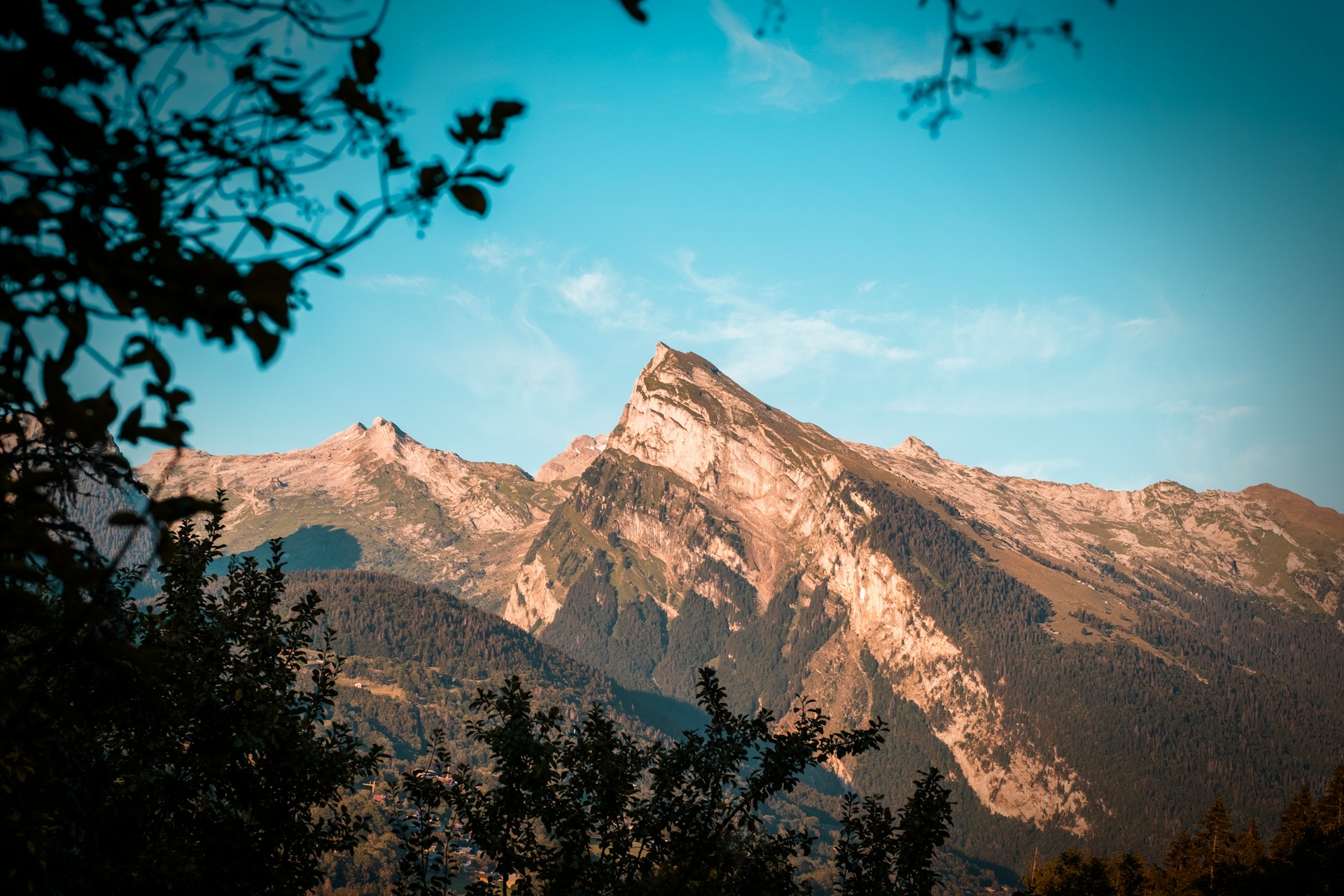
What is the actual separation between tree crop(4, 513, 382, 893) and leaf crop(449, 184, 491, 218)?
27.2 feet

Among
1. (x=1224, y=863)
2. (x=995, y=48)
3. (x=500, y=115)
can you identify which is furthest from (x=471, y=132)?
(x=1224, y=863)

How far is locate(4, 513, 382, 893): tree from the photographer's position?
10492 mm

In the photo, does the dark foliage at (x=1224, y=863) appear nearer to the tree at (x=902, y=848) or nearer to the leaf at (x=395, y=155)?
the tree at (x=902, y=848)

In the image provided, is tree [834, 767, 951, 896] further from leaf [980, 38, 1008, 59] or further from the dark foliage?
the dark foliage

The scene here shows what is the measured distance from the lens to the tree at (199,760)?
34.4 ft

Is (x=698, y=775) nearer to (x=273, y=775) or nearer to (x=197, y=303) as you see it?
(x=273, y=775)

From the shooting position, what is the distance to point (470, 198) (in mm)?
4250

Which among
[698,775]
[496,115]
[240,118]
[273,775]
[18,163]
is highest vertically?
[496,115]

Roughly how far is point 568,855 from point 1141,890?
76281 mm

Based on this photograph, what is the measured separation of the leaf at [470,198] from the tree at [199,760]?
829 cm

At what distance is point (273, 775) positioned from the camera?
14281 millimetres

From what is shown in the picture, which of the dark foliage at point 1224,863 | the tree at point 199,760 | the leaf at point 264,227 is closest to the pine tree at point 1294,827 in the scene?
the dark foliage at point 1224,863

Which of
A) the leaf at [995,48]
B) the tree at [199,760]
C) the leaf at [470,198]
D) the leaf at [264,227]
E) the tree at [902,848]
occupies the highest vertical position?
the leaf at [995,48]

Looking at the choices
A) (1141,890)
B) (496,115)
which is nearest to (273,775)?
(496,115)
